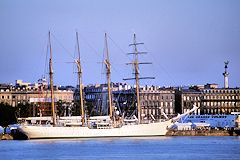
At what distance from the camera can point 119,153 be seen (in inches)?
3895

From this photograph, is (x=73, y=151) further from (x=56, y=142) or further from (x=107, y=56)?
(x=107, y=56)

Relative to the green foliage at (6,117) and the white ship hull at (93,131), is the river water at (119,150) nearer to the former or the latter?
the white ship hull at (93,131)

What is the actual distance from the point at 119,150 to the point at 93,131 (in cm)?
3233

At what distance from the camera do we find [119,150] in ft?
342

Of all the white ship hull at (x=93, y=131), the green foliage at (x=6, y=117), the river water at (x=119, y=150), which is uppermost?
the green foliage at (x=6, y=117)

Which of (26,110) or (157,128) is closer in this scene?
(157,128)

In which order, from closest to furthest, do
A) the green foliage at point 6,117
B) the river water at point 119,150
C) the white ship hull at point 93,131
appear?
the river water at point 119,150
the white ship hull at point 93,131
the green foliage at point 6,117

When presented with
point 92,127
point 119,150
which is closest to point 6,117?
point 92,127

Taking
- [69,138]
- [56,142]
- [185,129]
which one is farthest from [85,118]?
[185,129]

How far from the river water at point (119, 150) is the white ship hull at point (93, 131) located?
4.64 metres

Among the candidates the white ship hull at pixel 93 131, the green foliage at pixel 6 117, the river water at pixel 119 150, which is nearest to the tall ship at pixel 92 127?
the white ship hull at pixel 93 131

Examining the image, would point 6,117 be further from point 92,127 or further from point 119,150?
point 119,150

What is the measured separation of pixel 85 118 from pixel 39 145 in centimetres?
2362

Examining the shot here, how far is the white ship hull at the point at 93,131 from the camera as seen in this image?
132750mm
